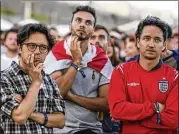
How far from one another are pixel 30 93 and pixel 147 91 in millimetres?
1185

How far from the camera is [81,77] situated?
4.59 meters

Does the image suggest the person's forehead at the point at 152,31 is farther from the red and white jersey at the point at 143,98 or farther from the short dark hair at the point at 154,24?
the red and white jersey at the point at 143,98

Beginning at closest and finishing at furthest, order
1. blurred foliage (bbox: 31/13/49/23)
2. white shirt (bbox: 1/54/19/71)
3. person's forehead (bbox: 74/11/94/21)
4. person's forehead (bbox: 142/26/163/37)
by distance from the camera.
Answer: person's forehead (bbox: 142/26/163/37) < person's forehead (bbox: 74/11/94/21) < white shirt (bbox: 1/54/19/71) < blurred foliage (bbox: 31/13/49/23)

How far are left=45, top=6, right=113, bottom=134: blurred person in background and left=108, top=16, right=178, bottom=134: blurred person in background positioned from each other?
45 centimetres

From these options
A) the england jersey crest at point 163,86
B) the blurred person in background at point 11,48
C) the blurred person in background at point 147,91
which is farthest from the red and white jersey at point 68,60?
the blurred person in background at point 11,48

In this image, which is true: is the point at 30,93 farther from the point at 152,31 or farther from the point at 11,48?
the point at 11,48

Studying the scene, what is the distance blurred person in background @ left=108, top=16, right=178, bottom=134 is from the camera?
3.98m

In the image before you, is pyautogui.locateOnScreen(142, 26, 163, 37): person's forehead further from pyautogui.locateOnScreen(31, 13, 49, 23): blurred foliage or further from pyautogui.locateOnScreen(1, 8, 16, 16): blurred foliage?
pyautogui.locateOnScreen(1, 8, 16, 16): blurred foliage

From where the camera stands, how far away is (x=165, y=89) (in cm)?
408

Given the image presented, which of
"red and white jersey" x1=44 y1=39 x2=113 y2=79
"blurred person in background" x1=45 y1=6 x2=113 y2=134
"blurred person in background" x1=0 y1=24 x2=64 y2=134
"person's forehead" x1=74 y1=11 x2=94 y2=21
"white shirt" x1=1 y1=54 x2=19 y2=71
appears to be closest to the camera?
"blurred person in background" x1=0 y1=24 x2=64 y2=134

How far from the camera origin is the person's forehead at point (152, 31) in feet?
14.0

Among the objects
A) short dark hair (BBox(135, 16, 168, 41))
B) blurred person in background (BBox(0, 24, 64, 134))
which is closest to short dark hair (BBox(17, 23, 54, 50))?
blurred person in background (BBox(0, 24, 64, 134))

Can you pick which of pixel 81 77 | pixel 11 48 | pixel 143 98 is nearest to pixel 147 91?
pixel 143 98

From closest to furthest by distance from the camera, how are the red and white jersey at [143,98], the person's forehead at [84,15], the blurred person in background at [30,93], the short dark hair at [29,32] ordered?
1. the blurred person in background at [30,93]
2. the short dark hair at [29,32]
3. the red and white jersey at [143,98]
4. the person's forehead at [84,15]
